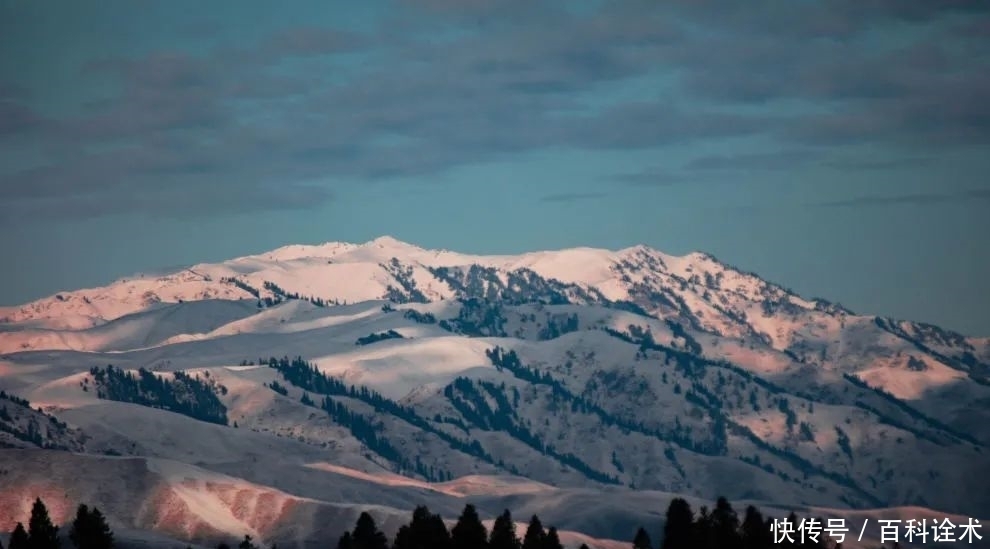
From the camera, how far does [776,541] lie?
19775 cm

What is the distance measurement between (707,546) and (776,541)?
7102mm

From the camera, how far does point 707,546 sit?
198 metres
